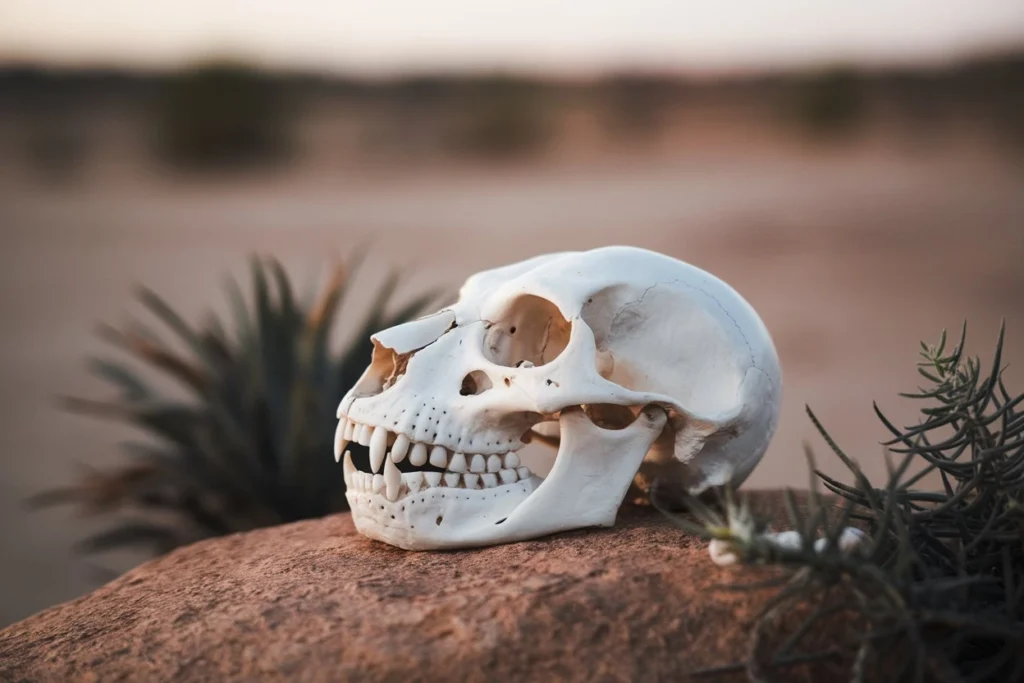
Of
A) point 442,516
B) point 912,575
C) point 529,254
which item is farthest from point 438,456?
point 529,254

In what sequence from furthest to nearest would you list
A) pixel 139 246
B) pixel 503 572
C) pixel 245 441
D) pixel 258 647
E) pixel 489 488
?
pixel 139 246 < pixel 245 441 < pixel 489 488 < pixel 503 572 < pixel 258 647

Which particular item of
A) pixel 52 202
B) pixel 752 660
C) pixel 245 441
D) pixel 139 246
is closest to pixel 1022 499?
pixel 752 660

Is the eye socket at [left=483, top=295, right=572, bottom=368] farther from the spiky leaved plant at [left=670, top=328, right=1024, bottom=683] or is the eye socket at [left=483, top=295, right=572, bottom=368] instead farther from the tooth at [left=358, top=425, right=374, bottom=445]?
the spiky leaved plant at [left=670, top=328, right=1024, bottom=683]

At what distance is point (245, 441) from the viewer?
4184mm

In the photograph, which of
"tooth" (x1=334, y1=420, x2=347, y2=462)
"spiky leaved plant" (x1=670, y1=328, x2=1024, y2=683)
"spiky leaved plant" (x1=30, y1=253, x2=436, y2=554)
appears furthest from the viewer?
"spiky leaved plant" (x1=30, y1=253, x2=436, y2=554)

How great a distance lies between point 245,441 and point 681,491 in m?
2.22

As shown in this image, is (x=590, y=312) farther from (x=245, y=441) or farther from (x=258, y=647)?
(x=245, y=441)

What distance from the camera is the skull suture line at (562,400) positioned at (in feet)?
7.89

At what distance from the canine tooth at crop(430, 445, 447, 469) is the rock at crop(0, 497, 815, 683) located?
23 cm

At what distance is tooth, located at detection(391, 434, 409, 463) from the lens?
7.77 feet

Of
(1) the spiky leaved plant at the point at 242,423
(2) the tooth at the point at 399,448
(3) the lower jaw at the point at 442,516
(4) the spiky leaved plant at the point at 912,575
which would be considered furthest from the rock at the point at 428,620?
(1) the spiky leaved plant at the point at 242,423

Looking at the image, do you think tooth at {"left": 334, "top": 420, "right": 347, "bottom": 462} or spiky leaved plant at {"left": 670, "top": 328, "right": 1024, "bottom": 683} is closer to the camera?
spiky leaved plant at {"left": 670, "top": 328, "right": 1024, "bottom": 683}

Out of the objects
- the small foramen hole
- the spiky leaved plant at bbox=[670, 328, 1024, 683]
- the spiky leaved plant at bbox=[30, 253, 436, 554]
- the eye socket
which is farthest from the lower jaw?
the spiky leaved plant at bbox=[30, 253, 436, 554]

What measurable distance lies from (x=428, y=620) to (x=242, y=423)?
256 cm
